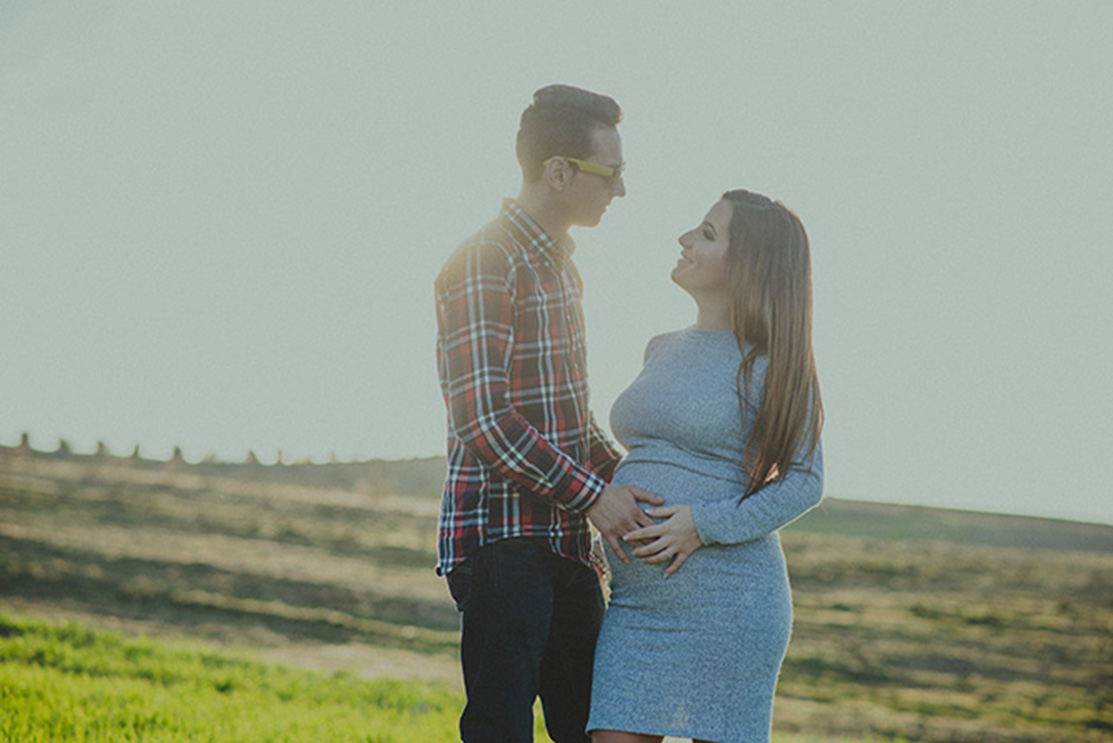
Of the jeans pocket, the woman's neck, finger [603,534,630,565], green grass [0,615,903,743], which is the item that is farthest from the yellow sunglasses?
green grass [0,615,903,743]

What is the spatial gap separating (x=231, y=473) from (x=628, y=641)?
3106cm

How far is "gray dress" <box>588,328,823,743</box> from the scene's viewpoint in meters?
2.47

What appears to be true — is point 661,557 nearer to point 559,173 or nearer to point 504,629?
point 504,629

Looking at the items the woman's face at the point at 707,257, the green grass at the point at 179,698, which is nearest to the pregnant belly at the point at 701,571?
the woman's face at the point at 707,257

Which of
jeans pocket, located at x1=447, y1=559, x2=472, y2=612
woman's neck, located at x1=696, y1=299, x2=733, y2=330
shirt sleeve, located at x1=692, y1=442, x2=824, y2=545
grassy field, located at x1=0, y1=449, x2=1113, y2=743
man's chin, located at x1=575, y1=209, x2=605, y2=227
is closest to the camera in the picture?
shirt sleeve, located at x1=692, y1=442, x2=824, y2=545

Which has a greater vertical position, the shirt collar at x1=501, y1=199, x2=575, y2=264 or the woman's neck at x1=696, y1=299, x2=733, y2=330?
the shirt collar at x1=501, y1=199, x2=575, y2=264

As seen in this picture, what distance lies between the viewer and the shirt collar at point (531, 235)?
2740mm

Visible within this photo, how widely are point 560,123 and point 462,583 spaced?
1.20 m

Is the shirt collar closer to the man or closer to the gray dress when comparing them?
the man

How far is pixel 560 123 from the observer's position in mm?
2754

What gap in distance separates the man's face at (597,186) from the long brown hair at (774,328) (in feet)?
1.10

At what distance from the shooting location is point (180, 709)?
487 cm

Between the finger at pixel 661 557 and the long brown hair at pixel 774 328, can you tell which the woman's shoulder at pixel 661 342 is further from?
the finger at pixel 661 557

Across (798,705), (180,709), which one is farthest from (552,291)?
Answer: (798,705)
